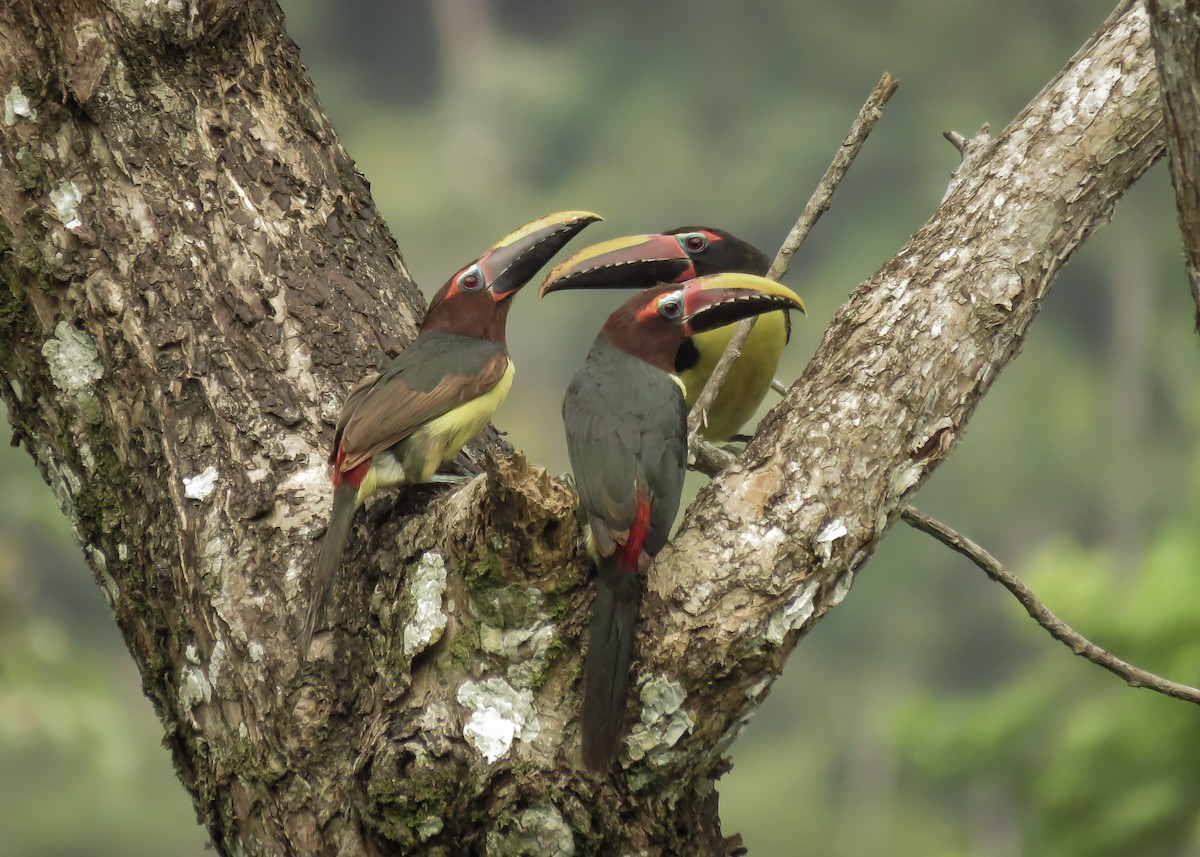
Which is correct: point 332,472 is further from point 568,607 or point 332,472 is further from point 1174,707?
point 1174,707

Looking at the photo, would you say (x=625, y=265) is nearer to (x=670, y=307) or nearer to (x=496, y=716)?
(x=670, y=307)

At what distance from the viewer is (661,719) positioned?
2.12 m

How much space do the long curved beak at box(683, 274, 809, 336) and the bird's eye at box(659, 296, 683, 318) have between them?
1 centimetres

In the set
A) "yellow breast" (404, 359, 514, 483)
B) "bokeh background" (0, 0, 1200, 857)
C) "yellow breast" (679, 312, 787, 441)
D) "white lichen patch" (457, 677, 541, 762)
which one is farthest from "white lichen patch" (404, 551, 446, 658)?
"bokeh background" (0, 0, 1200, 857)

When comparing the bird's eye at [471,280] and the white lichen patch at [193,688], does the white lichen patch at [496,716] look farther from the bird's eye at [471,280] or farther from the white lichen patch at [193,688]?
the bird's eye at [471,280]

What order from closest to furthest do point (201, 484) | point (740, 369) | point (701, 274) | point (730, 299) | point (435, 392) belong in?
point (201, 484), point (435, 392), point (730, 299), point (701, 274), point (740, 369)

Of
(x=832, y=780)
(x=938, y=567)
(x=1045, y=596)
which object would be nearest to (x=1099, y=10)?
(x=938, y=567)

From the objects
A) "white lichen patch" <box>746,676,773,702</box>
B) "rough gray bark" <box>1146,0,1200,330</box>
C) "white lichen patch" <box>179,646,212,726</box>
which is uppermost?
"rough gray bark" <box>1146,0,1200,330</box>

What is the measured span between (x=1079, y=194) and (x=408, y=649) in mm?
1418

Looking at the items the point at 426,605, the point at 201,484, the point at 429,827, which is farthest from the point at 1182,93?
the point at 201,484

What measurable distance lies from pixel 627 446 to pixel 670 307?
2.17 feet

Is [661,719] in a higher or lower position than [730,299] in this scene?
lower

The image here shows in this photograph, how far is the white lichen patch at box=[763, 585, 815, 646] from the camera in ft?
6.95

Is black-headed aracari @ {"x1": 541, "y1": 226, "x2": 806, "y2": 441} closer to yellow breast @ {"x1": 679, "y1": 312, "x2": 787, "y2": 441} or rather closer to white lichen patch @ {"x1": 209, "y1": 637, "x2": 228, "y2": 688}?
yellow breast @ {"x1": 679, "y1": 312, "x2": 787, "y2": 441}
